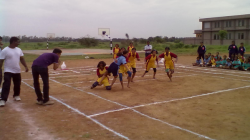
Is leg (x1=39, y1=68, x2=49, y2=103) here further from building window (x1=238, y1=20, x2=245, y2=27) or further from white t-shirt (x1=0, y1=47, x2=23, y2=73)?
building window (x1=238, y1=20, x2=245, y2=27)

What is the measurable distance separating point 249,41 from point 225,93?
43.5m

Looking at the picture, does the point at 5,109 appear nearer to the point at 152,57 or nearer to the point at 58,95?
the point at 58,95

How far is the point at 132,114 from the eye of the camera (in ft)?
20.0

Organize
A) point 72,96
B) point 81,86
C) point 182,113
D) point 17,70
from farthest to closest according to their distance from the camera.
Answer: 1. point 81,86
2. point 72,96
3. point 17,70
4. point 182,113

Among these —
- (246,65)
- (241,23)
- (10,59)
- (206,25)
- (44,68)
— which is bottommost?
(246,65)

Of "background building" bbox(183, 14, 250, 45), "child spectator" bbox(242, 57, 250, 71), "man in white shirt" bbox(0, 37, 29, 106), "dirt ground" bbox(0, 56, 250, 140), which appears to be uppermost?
"background building" bbox(183, 14, 250, 45)

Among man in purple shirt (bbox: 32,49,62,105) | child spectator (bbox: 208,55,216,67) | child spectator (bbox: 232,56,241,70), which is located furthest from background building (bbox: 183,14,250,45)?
man in purple shirt (bbox: 32,49,62,105)

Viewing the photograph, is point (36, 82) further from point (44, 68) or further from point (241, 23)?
point (241, 23)

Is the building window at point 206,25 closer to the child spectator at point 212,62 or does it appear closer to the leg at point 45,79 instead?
the child spectator at point 212,62

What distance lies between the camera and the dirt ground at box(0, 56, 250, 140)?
4.84 metres

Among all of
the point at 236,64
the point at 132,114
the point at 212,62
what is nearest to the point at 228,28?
the point at 212,62

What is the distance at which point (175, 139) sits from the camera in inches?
181

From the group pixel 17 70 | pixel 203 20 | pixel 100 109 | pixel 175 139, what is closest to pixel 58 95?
pixel 17 70

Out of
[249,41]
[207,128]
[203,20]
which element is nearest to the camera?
[207,128]
